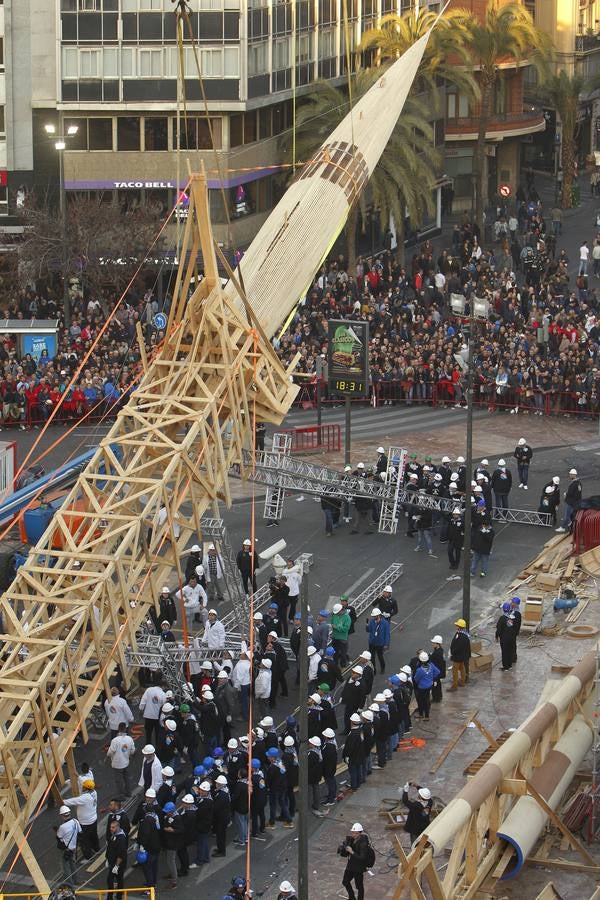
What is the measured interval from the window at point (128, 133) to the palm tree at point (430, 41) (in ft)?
29.6

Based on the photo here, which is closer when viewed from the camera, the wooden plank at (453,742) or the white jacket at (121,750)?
the white jacket at (121,750)

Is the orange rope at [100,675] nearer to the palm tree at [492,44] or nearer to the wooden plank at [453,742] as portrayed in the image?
the wooden plank at [453,742]

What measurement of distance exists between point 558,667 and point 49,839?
35.6 feet

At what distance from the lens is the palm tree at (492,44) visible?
7106cm

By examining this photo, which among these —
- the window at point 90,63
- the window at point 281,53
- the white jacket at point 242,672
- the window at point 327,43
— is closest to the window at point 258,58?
the window at point 281,53

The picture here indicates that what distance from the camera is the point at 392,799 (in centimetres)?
3325

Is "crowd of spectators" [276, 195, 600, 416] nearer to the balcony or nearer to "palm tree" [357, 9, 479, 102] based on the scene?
"palm tree" [357, 9, 479, 102]

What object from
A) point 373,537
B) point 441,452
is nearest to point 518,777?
point 373,537

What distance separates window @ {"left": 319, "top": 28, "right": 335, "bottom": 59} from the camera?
235 feet

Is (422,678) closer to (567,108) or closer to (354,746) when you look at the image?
(354,746)

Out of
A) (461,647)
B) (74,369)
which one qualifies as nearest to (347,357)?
(74,369)

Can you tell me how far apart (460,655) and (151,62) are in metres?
35.1

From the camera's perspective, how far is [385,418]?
5784cm

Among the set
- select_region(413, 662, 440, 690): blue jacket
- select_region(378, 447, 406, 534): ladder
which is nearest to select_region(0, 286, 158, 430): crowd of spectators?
select_region(378, 447, 406, 534): ladder
